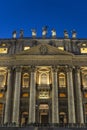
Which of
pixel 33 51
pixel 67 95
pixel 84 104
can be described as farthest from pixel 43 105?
pixel 33 51

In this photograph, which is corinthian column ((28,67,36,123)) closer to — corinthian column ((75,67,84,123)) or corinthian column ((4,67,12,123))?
corinthian column ((4,67,12,123))

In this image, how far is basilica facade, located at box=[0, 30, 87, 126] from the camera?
3822cm

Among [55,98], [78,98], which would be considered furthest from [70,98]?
[55,98]

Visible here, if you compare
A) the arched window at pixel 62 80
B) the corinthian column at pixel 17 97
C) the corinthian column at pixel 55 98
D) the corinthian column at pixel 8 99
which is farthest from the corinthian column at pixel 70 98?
the corinthian column at pixel 8 99

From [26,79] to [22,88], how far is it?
7.28 feet

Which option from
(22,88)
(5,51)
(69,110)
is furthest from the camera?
(5,51)

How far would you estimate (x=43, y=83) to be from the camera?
135 feet

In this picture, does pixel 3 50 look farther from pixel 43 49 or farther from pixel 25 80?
pixel 43 49

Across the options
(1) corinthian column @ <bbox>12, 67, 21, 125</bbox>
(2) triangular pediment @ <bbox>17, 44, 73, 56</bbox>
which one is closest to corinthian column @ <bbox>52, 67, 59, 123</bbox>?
(2) triangular pediment @ <bbox>17, 44, 73, 56</bbox>

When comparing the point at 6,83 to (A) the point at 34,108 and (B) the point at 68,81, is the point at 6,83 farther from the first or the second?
(B) the point at 68,81

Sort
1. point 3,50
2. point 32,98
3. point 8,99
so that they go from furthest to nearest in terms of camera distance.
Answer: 1. point 3,50
2. point 8,99
3. point 32,98

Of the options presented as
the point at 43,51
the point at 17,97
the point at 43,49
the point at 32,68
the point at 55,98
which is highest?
the point at 43,49

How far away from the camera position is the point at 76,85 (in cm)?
4041

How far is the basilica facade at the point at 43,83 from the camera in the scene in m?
38.2
